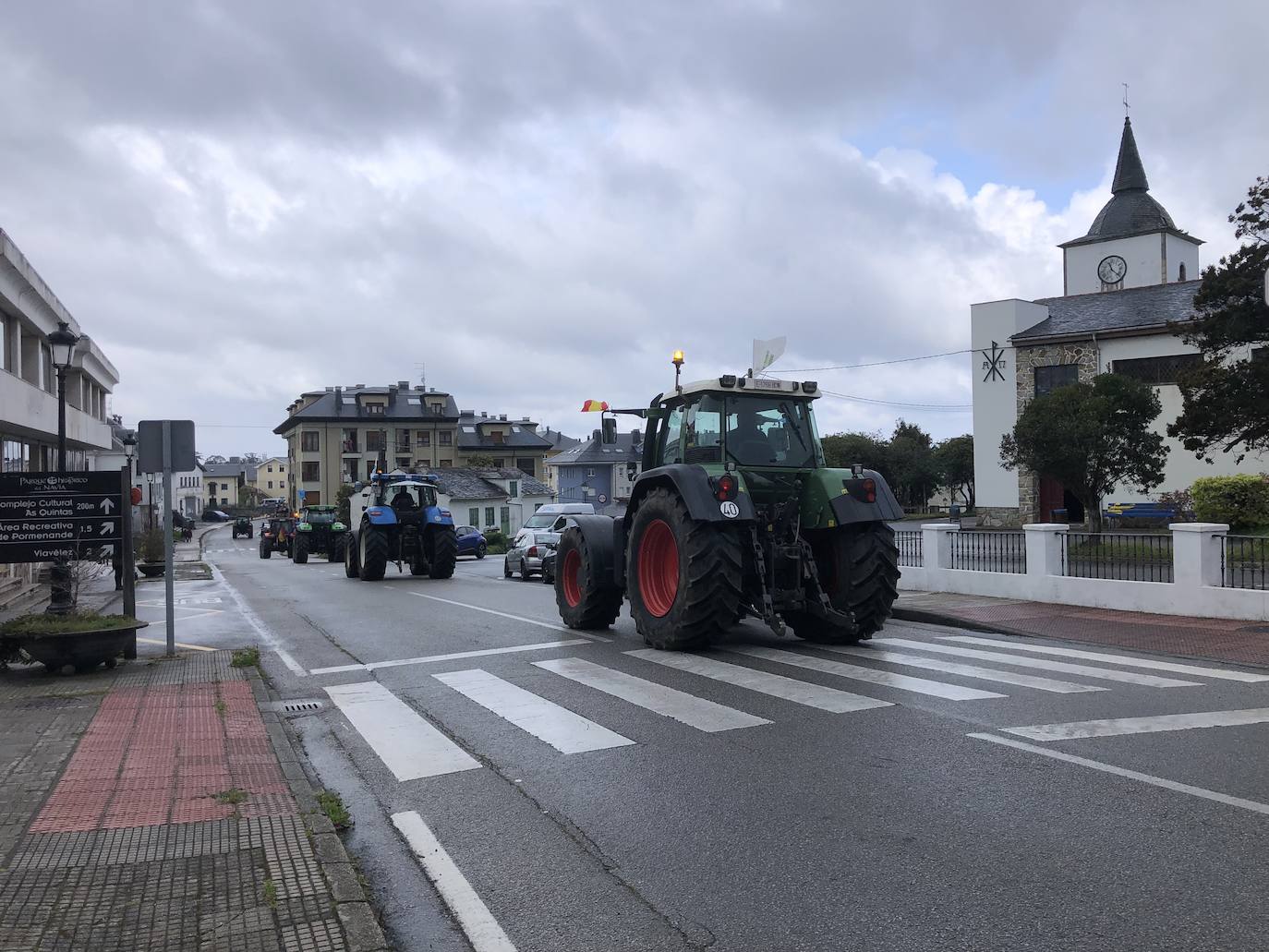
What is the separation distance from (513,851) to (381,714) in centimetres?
338

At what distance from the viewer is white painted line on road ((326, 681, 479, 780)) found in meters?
6.17

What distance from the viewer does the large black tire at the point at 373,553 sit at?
22422 mm

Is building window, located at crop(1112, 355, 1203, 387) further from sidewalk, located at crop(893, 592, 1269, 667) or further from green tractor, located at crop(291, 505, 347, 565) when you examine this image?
green tractor, located at crop(291, 505, 347, 565)

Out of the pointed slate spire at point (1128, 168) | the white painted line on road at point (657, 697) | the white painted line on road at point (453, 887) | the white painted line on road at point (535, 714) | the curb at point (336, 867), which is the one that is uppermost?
the pointed slate spire at point (1128, 168)

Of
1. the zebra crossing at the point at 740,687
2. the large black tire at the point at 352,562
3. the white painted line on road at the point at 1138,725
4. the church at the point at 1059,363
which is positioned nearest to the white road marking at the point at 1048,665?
the zebra crossing at the point at 740,687

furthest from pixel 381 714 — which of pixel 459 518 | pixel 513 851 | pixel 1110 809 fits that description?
pixel 459 518

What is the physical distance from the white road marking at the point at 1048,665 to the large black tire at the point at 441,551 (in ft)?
46.0

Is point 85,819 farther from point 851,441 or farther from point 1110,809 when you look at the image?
point 851,441

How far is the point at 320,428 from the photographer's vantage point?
8088 centimetres

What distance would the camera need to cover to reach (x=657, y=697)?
25.6 ft

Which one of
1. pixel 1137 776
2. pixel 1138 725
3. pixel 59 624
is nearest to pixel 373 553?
pixel 59 624

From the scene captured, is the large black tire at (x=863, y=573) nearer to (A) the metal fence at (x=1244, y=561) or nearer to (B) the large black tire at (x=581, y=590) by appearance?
(B) the large black tire at (x=581, y=590)

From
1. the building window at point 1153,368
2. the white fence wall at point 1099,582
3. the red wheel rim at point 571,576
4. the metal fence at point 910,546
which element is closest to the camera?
the white fence wall at point 1099,582

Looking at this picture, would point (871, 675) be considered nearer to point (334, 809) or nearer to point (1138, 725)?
point (1138, 725)
